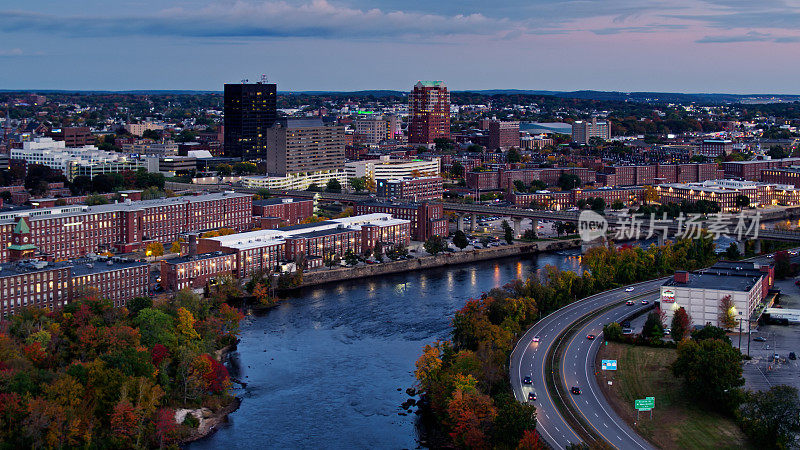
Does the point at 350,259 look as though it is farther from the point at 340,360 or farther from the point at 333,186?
the point at 333,186

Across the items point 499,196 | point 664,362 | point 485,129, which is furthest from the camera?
point 485,129

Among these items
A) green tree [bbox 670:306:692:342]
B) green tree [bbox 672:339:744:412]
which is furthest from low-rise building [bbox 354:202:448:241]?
green tree [bbox 672:339:744:412]

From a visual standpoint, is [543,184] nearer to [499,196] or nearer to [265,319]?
[499,196]

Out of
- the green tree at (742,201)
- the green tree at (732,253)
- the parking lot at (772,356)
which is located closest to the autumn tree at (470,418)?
the parking lot at (772,356)

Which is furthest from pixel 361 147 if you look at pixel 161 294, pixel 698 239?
pixel 161 294

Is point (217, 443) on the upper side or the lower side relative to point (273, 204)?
lower

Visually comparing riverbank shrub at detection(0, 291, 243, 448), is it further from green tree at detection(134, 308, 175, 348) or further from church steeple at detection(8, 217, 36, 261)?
church steeple at detection(8, 217, 36, 261)
